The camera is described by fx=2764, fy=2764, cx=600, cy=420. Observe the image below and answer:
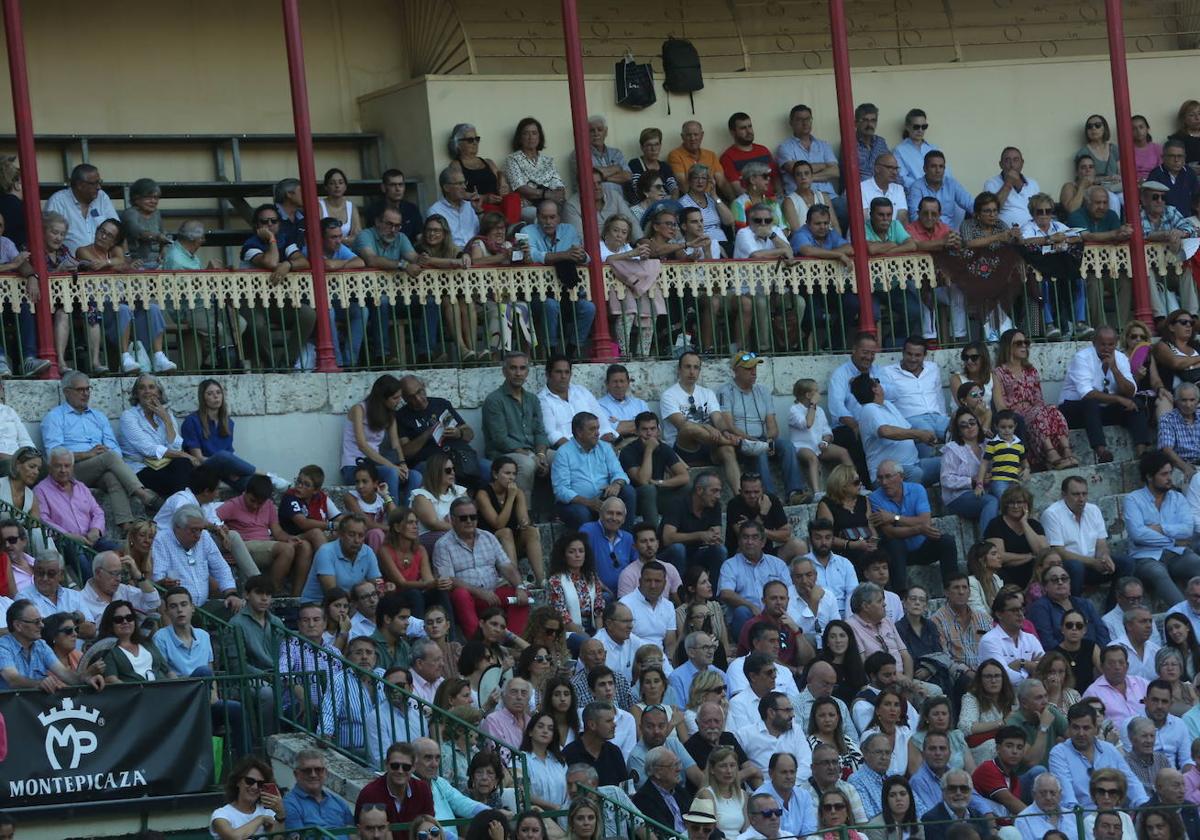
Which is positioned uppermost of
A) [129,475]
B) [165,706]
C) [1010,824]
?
[129,475]

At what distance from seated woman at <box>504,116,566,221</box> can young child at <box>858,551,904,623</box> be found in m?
5.30

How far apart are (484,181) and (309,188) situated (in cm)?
225

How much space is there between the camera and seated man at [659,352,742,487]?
20.5 metres

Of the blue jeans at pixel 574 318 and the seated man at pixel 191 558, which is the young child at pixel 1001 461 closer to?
the blue jeans at pixel 574 318

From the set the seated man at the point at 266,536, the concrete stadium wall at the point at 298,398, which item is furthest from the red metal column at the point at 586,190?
the seated man at the point at 266,536

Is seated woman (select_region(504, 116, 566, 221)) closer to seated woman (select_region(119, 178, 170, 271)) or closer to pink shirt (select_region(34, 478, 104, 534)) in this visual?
seated woman (select_region(119, 178, 170, 271))

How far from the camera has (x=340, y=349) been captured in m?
21.4

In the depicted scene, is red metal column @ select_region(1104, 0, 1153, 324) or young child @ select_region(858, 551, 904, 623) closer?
young child @ select_region(858, 551, 904, 623)

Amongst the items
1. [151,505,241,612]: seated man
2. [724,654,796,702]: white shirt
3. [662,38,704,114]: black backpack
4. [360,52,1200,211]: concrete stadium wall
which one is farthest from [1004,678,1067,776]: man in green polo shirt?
[662,38,704,114]: black backpack

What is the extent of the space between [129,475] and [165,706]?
3.39 metres

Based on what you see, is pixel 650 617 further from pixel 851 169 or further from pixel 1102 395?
pixel 851 169

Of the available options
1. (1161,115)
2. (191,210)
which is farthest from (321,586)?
(1161,115)

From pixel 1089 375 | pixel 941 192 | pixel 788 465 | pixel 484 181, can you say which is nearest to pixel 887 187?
pixel 941 192

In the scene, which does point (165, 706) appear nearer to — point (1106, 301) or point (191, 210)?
point (191, 210)
